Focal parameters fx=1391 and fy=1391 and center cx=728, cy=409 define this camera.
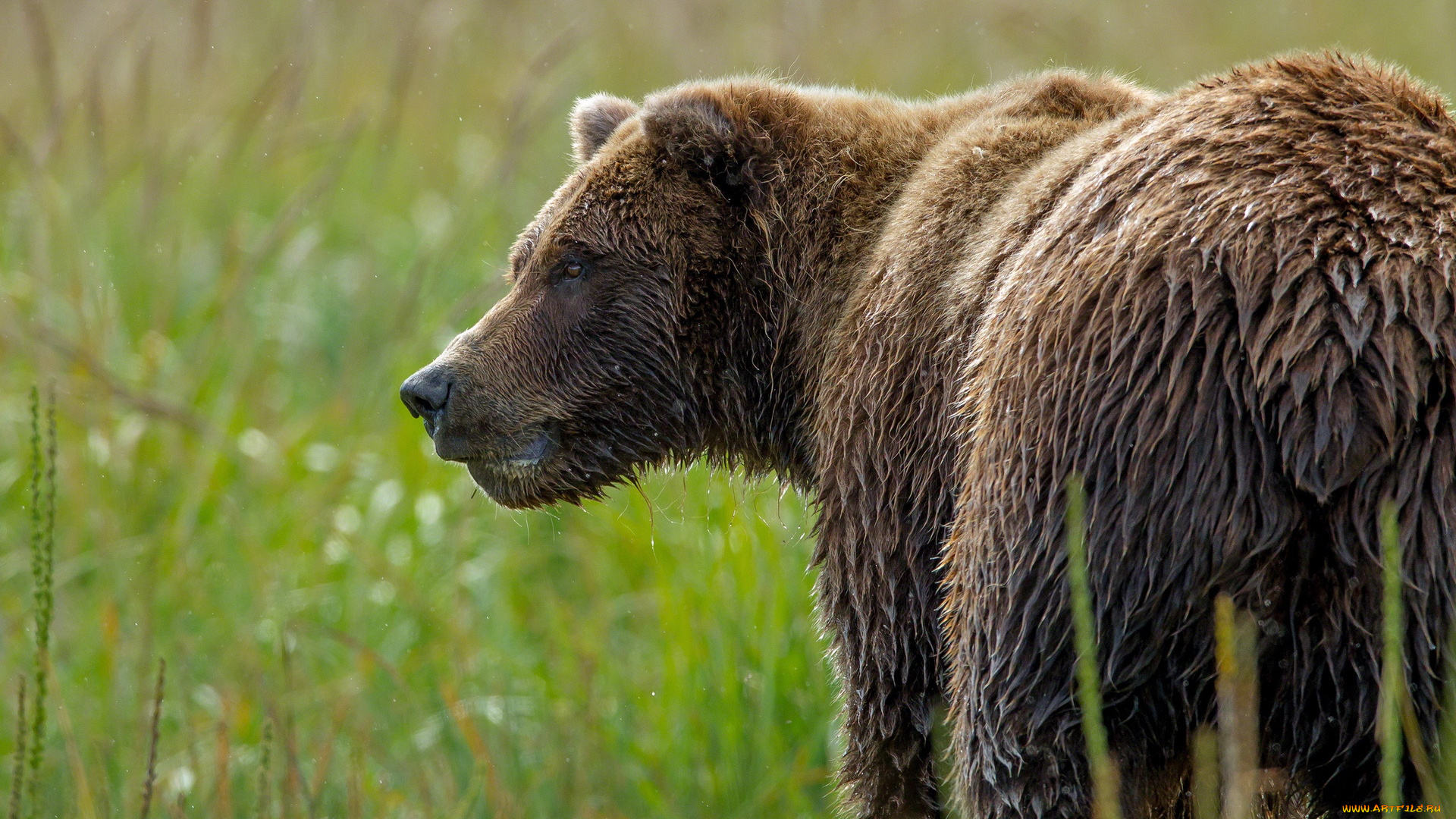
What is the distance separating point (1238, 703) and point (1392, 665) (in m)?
0.26

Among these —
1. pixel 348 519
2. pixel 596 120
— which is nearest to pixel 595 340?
pixel 596 120

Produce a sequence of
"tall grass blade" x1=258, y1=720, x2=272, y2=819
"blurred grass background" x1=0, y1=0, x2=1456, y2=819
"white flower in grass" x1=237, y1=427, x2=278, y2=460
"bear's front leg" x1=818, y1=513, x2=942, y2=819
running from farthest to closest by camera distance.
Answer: "white flower in grass" x1=237, y1=427, x2=278, y2=460 → "blurred grass background" x1=0, y1=0, x2=1456, y2=819 → "tall grass blade" x1=258, y1=720, x2=272, y2=819 → "bear's front leg" x1=818, y1=513, x2=942, y2=819

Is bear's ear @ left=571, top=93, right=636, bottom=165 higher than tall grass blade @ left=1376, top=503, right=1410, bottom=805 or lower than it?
higher

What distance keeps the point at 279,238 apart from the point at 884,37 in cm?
483

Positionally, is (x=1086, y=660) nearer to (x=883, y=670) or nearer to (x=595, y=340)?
(x=883, y=670)

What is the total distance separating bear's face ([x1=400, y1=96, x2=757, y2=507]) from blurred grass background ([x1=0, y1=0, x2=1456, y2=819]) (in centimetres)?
53

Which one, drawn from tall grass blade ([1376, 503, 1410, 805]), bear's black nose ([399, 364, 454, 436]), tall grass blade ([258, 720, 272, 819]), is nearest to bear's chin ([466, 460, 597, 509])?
bear's black nose ([399, 364, 454, 436])

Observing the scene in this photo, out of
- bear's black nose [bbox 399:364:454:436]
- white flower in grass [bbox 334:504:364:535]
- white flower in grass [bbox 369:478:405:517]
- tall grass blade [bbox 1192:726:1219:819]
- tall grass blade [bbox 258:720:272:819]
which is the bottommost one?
white flower in grass [bbox 334:504:364:535]

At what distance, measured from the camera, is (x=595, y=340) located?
3.45m

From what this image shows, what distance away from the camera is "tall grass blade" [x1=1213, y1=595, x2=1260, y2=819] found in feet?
5.69

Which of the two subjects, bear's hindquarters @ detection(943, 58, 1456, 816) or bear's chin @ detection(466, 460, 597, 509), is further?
bear's chin @ detection(466, 460, 597, 509)

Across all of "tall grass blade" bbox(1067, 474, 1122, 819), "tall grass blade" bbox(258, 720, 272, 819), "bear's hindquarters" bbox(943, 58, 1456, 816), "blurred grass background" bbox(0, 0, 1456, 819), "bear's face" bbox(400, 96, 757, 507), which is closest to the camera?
"tall grass blade" bbox(1067, 474, 1122, 819)

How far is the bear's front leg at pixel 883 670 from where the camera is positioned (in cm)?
279

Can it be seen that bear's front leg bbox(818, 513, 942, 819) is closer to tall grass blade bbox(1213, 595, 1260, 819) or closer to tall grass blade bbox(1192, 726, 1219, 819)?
tall grass blade bbox(1192, 726, 1219, 819)
